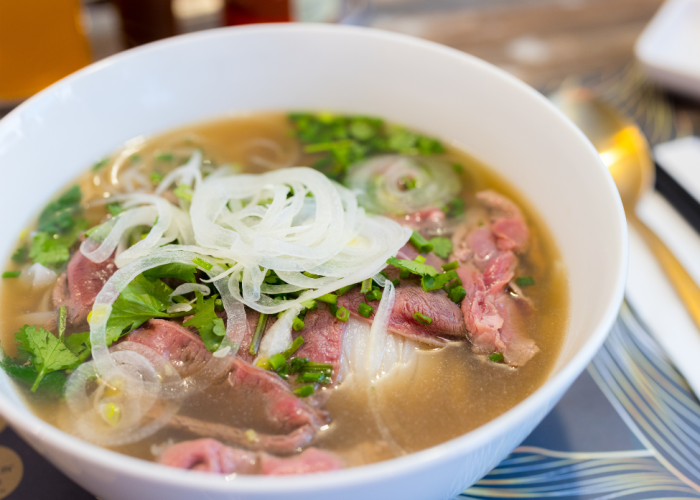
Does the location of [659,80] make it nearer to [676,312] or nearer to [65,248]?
[676,312]

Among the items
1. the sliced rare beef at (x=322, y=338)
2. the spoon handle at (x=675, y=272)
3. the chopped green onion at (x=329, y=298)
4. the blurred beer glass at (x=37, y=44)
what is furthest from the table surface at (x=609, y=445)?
the blurred beer glass at (x=37, y=44)

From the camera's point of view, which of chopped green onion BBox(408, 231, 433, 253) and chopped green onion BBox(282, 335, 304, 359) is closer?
chopped green onion BBox(282, 335, 304, 359)

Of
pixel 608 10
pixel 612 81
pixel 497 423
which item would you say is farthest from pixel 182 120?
pixel 608 10

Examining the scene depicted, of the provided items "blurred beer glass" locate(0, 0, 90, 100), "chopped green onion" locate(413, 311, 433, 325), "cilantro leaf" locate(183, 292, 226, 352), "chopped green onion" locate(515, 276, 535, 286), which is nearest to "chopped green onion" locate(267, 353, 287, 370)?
"cilantro leaf" locate(183, 292, 226, 352)

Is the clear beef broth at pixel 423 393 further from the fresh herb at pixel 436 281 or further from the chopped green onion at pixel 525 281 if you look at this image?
the fresh herb at pixel 436 281

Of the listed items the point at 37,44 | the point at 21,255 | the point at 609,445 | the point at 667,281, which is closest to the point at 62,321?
the point at 21,255

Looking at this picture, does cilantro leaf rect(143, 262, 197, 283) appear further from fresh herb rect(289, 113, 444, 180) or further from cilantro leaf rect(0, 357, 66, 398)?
fresh herb rect(289, 113, 444, 180)
